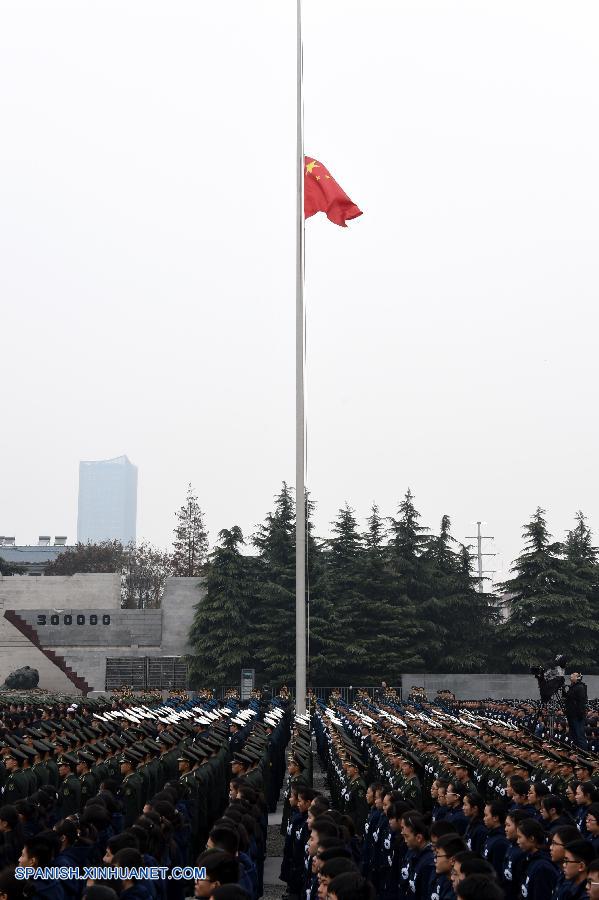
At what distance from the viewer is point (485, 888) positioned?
221 inches

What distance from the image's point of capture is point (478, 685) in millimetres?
45031

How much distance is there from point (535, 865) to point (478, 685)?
38.6 m

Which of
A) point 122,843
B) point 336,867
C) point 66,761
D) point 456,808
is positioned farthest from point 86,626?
point 336,867

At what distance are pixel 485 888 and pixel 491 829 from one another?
3504 millimetres

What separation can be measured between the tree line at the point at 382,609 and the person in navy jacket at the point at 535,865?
133 feet

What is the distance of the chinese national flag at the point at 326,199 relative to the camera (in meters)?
25.7

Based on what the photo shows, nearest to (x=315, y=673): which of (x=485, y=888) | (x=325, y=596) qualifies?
(x=325, y=596)

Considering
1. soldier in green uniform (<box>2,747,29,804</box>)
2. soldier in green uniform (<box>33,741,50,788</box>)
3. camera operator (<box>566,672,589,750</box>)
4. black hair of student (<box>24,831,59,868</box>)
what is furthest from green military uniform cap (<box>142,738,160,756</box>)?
camera operator (<box>566,672,589,750</box>)

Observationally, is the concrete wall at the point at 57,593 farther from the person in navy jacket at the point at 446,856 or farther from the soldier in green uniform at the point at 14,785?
the person in navy jacket at the point at 446,856

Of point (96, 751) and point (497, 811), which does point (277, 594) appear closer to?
point (96, 751)

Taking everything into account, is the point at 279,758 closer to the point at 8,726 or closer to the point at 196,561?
the point at 8,726

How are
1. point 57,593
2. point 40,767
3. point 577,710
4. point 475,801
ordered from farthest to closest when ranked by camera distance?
point 57,593, point 577,710, point 40,767, point 475,801

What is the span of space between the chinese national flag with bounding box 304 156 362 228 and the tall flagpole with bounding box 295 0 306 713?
26.8 inches

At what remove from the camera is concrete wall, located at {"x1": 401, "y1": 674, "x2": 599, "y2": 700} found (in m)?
44.9
